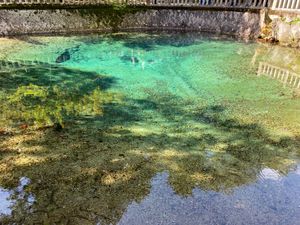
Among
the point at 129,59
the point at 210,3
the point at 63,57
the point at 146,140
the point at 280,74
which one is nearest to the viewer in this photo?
the point at 146,140

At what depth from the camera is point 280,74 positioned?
7.22 meters

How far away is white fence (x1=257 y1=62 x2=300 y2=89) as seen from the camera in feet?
22.1

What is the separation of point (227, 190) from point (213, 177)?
0.78 feet

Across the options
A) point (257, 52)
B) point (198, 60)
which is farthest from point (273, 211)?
point (257, 52)

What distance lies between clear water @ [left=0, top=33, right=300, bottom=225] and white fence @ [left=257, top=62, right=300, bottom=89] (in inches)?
0.9

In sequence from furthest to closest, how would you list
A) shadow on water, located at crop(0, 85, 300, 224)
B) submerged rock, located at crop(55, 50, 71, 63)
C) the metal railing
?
the metal railing
submerged rock, located at crop(55, 50, 71, 63)
shadow on water, located at crop(0, 85, 300, 224)

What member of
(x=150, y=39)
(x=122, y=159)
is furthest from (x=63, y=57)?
(x=122, y=159)

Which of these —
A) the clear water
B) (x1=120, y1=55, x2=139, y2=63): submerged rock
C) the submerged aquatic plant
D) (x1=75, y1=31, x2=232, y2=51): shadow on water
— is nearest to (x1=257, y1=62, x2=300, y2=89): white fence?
the clear water

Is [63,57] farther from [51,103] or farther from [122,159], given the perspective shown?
[122,159]

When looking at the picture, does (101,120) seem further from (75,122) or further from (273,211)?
(273,211)

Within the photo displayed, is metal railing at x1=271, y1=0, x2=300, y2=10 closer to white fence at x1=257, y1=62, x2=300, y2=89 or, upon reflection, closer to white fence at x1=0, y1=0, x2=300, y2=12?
white fence at x1=0, y1=0, x2=300, y2=12

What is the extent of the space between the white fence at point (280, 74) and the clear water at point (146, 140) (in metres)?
0.02

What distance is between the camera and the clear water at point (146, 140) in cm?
314

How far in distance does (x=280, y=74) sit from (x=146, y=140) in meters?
4.29
